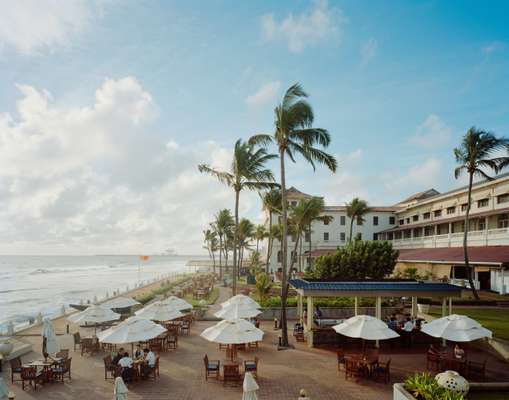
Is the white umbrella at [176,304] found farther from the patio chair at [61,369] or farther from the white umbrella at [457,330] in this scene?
the white umbrella at [457,330]

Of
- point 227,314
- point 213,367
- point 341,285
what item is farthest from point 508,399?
point 227,314

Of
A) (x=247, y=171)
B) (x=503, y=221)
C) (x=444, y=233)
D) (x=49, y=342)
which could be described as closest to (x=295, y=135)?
(x=247, y=171)

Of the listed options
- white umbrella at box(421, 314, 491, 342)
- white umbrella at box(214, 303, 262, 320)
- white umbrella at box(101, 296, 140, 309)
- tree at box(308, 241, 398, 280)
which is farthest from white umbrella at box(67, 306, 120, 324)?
tree at box(308, 241, 398, 280)

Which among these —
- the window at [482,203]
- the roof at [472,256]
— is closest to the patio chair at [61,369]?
the roof at [472,256]

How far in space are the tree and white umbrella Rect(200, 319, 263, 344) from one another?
16680 millimetres

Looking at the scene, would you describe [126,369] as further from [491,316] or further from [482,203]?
[482,203]

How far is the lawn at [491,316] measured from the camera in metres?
18.0

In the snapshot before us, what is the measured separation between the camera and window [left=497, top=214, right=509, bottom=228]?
113 ft

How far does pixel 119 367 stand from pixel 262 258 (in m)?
68.9

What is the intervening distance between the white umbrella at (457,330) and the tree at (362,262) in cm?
1550

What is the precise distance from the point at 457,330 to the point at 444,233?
3800 centimetres

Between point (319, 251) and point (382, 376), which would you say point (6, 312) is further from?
point (319, 251)

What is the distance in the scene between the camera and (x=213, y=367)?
12.9 metres

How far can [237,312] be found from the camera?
58.3 ft
